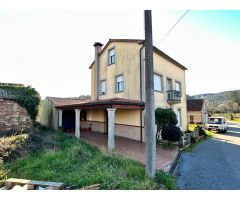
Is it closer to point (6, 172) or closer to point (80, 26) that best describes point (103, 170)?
point (6, 172)

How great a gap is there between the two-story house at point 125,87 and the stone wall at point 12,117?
10.5 feet

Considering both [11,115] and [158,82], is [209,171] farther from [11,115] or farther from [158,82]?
[11,115]

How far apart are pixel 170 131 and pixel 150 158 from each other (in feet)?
18.4

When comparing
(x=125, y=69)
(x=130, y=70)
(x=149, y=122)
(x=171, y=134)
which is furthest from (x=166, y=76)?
(x=149, y=122)

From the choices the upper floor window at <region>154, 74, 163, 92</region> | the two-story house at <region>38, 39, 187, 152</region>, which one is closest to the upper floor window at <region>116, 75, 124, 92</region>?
the two-story house at <region>38, 39, 187, 152</region>

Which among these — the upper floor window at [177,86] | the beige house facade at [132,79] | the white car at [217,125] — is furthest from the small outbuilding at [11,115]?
the white car at [217,125]

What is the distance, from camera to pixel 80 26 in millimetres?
7094

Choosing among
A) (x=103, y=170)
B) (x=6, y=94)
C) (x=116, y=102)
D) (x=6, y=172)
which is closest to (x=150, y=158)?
(x=103, y=170)

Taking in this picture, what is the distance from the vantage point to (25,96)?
1318 centimetres

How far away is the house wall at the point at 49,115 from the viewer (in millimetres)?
17172

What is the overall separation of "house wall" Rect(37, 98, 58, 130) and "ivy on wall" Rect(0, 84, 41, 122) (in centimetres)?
350

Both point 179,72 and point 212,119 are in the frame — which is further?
point 212,119

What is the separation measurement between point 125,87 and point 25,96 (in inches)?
317

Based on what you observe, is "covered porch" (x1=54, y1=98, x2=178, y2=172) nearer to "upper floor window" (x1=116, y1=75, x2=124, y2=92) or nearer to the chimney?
"upper floor window" (x1=116, y1=75, x2=124, y2=92)
